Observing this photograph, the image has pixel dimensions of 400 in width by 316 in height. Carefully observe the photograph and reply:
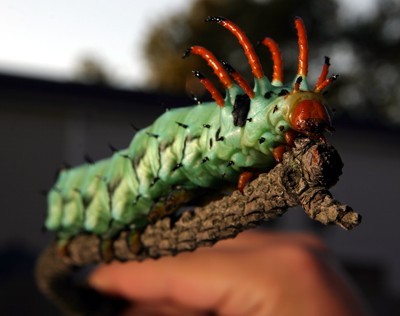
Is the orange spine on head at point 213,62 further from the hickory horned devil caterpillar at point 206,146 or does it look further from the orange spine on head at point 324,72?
the orange spine on head at point 324,72

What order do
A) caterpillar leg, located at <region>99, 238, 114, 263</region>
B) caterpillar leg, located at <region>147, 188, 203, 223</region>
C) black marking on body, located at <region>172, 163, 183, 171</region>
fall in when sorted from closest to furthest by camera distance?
black marking on body, located at <region>172, 163, 183, 171</region>
caterpillar leg, located at <region>147, 188, 203, 223</region>
caterpillar leg, located at <region>99, 238, 114, 263</region>

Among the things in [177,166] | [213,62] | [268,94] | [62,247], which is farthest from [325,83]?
[62,247]

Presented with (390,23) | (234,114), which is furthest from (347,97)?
(234,114)

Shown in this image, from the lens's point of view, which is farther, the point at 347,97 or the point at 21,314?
the point at 347,97

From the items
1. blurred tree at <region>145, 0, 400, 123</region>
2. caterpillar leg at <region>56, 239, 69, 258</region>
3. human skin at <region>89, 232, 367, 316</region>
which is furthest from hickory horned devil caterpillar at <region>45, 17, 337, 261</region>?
blurred tree at <region>145, 0, 400, 123</region>

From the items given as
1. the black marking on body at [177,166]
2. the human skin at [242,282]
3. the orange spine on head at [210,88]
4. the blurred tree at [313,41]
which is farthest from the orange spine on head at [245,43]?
the blurred tree at [313,41]

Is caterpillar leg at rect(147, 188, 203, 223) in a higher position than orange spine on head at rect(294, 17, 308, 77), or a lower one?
lower

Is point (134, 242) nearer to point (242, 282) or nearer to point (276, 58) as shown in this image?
point (276, 58)

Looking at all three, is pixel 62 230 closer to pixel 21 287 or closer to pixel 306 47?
pixel 306 47

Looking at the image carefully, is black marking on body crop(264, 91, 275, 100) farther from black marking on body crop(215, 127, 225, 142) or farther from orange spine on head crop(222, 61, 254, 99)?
black marking on body crop(215, 127, 225, 142)
